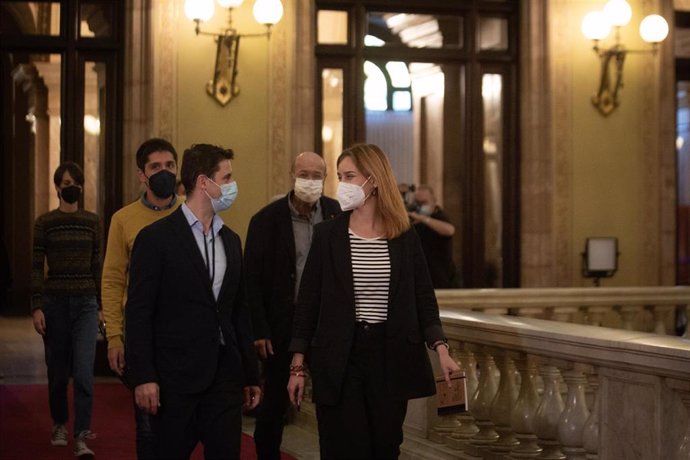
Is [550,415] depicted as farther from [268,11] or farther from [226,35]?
[226,35]

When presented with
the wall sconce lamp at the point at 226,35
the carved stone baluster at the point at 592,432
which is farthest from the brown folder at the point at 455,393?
the wall sconce lamp at the point at 226,35

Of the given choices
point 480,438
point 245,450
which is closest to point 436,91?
point 245,450

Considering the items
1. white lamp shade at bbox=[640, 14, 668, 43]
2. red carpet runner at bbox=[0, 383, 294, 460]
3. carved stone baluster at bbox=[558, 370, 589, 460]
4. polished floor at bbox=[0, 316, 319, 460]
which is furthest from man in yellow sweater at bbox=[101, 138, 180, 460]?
white lamp shade at bbox=[640, 14, 668, 43]

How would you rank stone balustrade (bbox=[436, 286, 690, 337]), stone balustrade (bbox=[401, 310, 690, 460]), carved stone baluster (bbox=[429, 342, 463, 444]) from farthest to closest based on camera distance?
stone balustrade (bbox=[436, 286, 690, 337]) < carved stone baluster (bbox=[429, 342, 463, 444]) < stone balustrade (bbox=[401, 310, 690, 460])

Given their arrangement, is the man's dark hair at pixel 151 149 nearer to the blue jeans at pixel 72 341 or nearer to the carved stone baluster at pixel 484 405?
the carved stone baluster at pixel 484 405

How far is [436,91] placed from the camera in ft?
41.4

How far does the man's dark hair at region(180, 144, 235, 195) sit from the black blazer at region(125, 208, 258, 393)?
0.14m

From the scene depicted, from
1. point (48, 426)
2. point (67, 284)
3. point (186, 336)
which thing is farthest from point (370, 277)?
point (48, 426)

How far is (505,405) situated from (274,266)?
1.36 meters

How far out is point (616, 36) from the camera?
491 inches

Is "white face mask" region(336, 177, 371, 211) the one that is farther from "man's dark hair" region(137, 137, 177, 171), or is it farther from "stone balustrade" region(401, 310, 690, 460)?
"stone balustrade" region(401, 310, 690, 460)

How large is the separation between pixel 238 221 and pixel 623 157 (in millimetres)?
3971

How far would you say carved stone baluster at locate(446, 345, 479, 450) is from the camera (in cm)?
679

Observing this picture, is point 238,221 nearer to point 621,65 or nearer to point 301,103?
point 301,103
